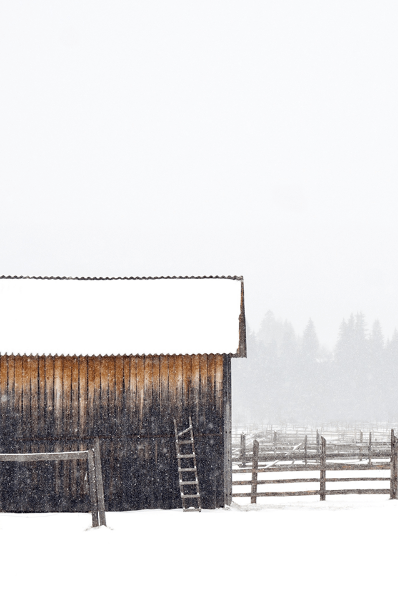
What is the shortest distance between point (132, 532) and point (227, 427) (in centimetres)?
521

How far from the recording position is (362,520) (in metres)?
13.7

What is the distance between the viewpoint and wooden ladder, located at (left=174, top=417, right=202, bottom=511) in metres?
15.5

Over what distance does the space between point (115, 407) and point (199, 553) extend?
21.3 feet

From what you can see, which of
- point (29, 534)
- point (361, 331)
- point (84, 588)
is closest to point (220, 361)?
point (29, 534)

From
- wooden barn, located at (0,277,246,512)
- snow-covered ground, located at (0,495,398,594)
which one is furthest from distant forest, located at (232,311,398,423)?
Result: snow-covered ground, located at (0,495,398,594)

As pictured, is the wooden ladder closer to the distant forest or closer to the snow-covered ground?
the snow-covered ground

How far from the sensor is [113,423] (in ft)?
52.6

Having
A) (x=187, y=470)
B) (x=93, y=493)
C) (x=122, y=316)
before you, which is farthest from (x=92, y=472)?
(x=122, y=316)

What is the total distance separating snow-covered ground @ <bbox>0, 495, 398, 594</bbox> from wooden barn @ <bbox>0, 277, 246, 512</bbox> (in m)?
1.82

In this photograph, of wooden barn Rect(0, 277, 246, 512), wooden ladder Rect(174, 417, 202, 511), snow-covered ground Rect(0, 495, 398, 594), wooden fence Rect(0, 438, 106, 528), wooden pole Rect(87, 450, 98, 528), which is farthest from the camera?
wooden barn Rect(0, 277, 246, 512)

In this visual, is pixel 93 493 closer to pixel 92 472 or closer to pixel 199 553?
pixel 92 472

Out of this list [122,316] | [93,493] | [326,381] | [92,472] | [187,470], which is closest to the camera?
[93,493]

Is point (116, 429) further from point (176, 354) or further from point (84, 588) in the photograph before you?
point (84, 588)

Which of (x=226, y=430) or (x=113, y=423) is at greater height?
(x=113, y=423)
